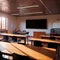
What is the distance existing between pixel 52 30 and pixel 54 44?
22.1 ft

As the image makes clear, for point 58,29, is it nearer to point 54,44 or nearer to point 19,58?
point 54,44

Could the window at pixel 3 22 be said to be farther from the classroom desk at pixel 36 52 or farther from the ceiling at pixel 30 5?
the classroom desk at pixel 36 52

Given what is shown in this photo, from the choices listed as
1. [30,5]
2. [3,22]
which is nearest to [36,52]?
[30,5]

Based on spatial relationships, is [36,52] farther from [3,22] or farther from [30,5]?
[3,22]

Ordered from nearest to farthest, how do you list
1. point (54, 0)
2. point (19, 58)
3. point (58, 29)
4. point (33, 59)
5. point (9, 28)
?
point (19, 58)
point (33, 59)
point (54, 0)
point (58, 29)
point (9, 28)

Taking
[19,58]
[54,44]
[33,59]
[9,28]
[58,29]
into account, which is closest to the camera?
[19,58]

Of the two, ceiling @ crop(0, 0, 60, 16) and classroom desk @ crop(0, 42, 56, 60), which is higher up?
ceiling @ crop(0, 0, 60, 16)

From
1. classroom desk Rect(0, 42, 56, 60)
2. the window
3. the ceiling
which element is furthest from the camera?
the window

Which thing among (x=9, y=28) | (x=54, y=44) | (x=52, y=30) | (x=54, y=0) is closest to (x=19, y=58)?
(x=54, y=44)

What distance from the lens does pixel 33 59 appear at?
6.10 feet

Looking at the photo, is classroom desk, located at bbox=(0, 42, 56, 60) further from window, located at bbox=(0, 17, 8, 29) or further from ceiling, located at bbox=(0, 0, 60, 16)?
window, located at bbox=(0, 17, 8, 29)

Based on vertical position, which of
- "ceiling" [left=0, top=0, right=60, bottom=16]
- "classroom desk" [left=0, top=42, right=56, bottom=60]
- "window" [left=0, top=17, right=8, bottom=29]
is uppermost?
"ceiling" [left=0, top=0, right=60, bottom=16]

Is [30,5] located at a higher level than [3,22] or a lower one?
higher

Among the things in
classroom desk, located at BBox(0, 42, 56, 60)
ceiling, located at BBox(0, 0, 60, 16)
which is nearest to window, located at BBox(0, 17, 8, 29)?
ceiling, located at BBox(0, 0, 60, 16)
